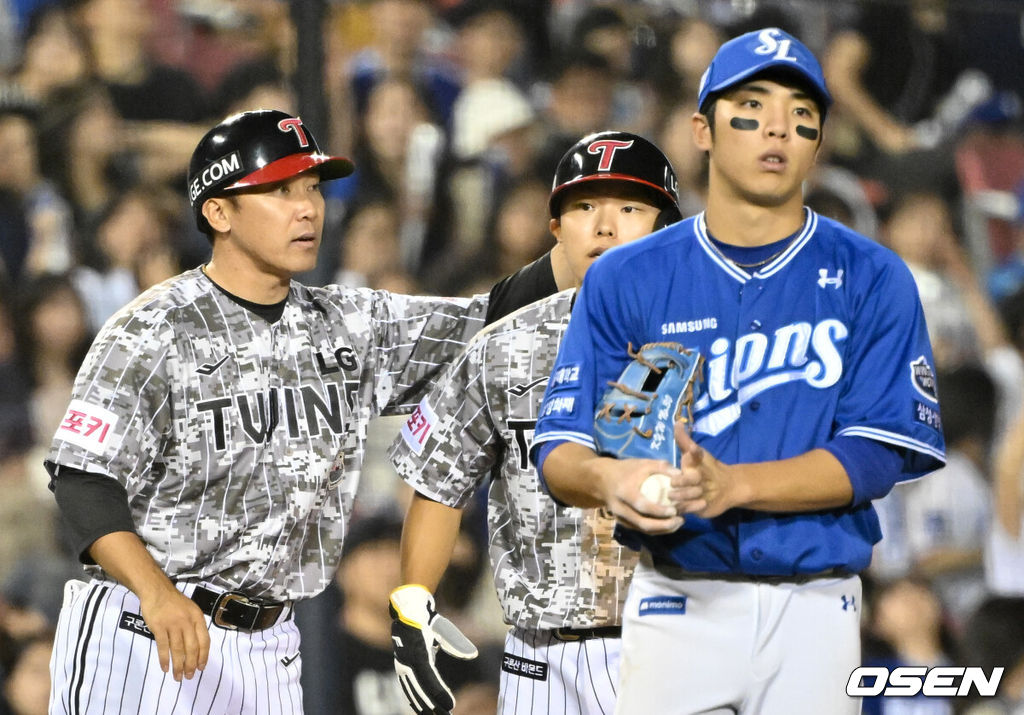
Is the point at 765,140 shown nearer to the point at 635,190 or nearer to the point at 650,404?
the point at 650,404

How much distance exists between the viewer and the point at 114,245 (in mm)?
4504

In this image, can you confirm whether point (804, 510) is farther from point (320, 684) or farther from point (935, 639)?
point (935, 639)

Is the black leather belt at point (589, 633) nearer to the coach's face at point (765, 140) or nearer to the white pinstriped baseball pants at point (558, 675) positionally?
the white pinstriped baseball pants at point (558, 675)

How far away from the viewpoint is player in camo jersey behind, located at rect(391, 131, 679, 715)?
274 centimetres

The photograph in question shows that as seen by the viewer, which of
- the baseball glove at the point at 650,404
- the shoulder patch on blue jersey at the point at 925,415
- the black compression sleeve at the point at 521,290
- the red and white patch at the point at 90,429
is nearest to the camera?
the baseball glove at the point at 650,404

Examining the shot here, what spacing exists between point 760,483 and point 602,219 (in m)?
1.11

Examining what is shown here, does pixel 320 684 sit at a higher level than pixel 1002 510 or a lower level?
lower

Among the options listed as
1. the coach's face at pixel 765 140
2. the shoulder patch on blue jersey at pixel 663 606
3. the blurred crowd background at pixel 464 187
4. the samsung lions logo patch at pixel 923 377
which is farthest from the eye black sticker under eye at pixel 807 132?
the blurred crowd background at pixel 464 187

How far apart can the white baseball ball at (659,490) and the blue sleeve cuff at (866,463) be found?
11.6 inches

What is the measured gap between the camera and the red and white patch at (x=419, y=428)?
2.91m

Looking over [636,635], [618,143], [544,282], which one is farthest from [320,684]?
[636,635]

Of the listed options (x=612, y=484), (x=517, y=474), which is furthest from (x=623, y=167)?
(x=612, y=484)

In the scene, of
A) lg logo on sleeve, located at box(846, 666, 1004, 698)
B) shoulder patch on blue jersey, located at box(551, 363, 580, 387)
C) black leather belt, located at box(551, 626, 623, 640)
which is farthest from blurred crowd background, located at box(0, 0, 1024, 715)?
shoulder patch on blue jersey, located at box(551, 363, 580, 387)

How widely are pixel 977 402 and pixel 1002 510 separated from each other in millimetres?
429
